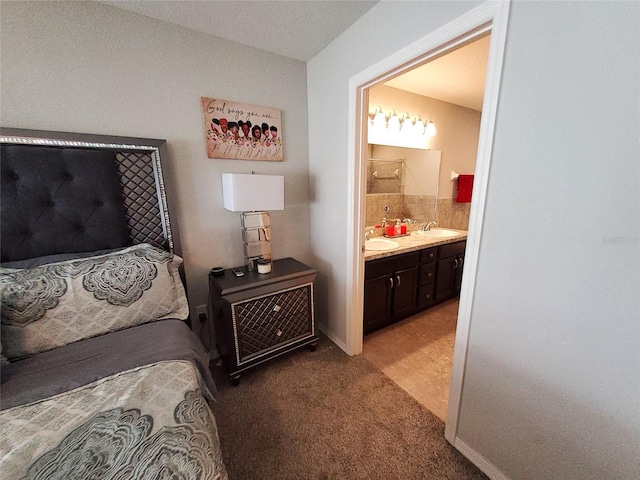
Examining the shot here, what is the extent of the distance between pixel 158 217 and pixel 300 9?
1.51 metres

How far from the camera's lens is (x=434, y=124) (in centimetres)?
270

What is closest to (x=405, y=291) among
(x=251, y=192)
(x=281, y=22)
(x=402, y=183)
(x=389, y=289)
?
(x=389, y=289)

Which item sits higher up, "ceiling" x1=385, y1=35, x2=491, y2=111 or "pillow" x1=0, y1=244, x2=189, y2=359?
"ceiling" x1=385, y1=35, x2=491, y2=111

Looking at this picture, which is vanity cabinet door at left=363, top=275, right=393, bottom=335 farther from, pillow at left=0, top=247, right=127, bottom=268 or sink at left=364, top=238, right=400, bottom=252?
pillow at left=0, top=247, right=127, bottom=268

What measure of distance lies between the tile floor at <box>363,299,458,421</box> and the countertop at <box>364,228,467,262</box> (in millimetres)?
781

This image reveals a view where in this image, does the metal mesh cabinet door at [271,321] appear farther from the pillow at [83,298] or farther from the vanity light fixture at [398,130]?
the vanity light fixture at [398,130]

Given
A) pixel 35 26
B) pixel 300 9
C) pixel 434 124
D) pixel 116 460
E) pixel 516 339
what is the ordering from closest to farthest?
pixel 116 460, pixel 516 339, pixel 35 26, pixel 300 9, pixel 434 124

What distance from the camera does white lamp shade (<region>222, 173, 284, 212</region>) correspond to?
1.58 meters

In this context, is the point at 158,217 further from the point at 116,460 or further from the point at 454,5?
the point at 454,5

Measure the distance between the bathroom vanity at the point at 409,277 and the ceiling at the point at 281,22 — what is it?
1.49m

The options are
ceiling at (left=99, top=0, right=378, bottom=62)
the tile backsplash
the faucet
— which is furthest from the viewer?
the faucet

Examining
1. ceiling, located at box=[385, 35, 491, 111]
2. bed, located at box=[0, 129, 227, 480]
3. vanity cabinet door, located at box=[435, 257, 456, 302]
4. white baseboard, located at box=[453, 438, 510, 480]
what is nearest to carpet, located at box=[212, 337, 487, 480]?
white baseboard, located at box=[453, 438, 510, 480]

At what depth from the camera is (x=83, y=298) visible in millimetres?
1164

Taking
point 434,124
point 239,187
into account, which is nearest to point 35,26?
point 239,187
